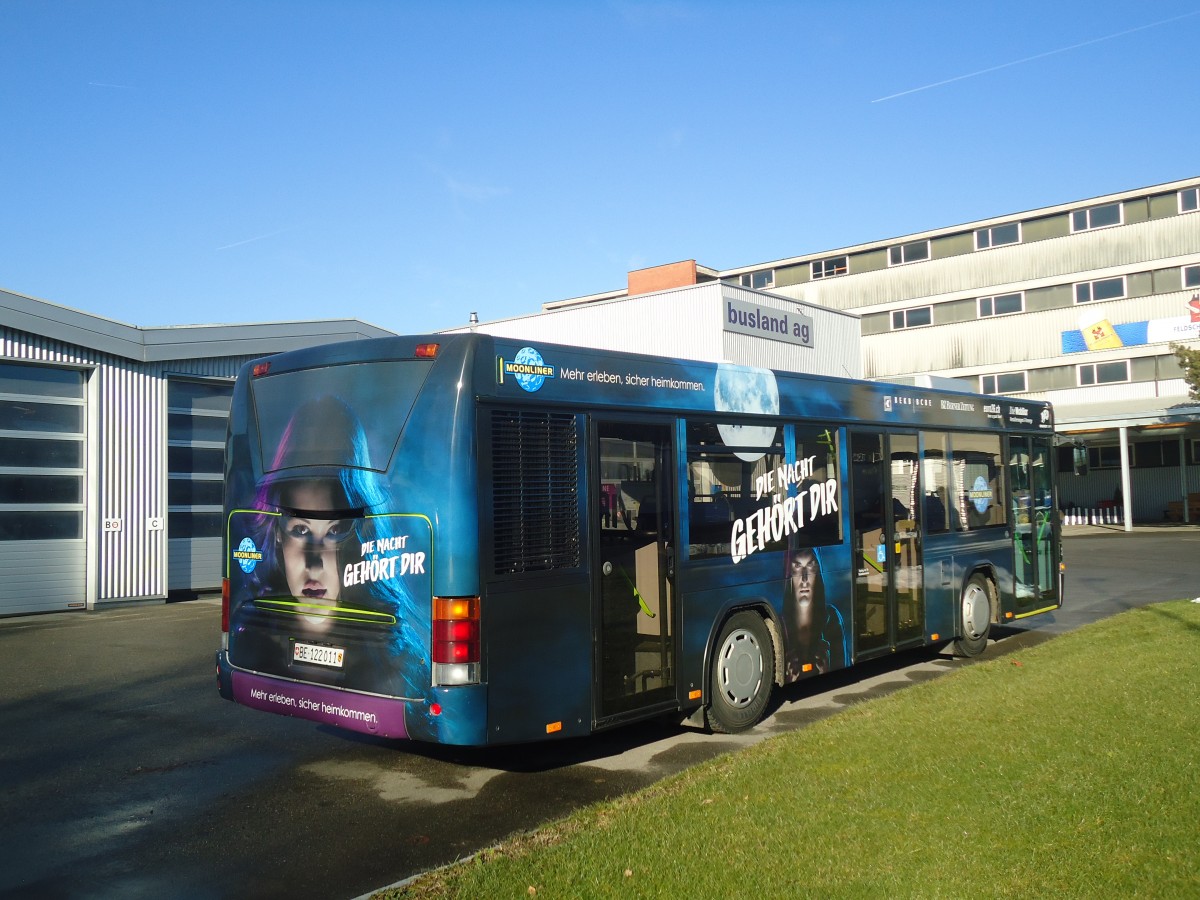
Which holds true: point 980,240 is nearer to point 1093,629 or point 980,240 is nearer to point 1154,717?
point 1093,629

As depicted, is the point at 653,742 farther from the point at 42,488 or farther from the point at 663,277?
the point at 663,277

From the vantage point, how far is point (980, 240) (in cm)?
5059

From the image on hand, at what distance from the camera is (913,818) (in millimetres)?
5383

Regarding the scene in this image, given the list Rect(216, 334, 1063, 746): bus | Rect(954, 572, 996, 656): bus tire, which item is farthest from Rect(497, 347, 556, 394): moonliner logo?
Rect(954, 572, 996, 656): bus tire

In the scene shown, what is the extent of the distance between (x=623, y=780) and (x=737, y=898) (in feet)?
8.87

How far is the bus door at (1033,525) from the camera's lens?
12.8 meters

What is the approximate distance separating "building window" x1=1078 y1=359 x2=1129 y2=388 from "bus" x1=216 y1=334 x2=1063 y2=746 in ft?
137

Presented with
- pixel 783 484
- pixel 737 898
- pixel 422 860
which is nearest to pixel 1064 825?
pixel 737 898

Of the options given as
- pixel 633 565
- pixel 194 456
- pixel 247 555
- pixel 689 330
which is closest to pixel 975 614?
pixel 633 565

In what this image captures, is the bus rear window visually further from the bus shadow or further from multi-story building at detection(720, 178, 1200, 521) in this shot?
multi-story building at detection(720, 178, 1200, 521)

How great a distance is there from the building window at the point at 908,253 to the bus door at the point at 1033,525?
41.1m

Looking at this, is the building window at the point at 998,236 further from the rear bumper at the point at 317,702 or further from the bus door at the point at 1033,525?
the rear bumper at the point at 317,702

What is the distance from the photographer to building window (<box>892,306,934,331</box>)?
52125mm

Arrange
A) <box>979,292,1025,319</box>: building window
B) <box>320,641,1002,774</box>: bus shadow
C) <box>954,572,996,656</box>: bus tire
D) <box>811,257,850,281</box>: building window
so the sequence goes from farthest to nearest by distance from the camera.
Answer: <box>811,257,850,281</box>: building window → <box>979,292,1025,319</box>: building window → <box>954,572,996,656</box>: bus tire → <box>320,641,1002,774</box>: bus shadow
